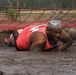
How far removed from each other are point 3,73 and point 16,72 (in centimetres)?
26

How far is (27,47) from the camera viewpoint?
28.9ft

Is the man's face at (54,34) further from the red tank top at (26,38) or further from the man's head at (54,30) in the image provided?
the red tank top at (26,38)

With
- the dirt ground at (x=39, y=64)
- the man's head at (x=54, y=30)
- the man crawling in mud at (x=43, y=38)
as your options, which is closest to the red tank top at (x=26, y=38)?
the man crawling in mud at (x=43, y=38)

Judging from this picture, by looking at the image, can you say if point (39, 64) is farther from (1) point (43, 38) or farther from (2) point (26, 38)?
(2) point (26, 38)

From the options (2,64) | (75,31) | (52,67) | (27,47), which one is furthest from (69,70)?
(75,31)

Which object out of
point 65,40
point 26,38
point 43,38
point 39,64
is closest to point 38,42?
point 43,38

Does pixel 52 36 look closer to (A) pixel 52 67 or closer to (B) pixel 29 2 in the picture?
(A) pixel 52 67

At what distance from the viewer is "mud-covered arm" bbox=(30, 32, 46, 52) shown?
8.12 m

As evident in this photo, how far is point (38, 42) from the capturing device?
8.11 metres

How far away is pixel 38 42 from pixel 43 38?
0.14 m

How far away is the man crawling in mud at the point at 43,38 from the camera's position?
819 cm

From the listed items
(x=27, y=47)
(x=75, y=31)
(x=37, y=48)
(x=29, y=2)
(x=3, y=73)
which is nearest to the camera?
(x=3, y=73)

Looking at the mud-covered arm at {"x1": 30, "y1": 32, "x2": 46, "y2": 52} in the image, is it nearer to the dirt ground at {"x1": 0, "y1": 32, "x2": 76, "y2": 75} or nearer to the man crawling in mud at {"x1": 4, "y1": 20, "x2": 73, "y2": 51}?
the man crawling in mud at {"x1": 4, "y1": 20, "x2": 73, "y2": 51}

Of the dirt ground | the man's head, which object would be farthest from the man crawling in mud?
the dirt ground
